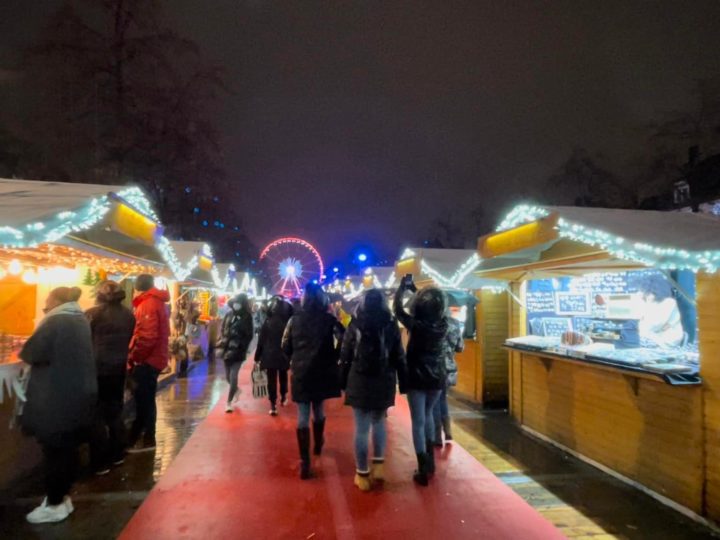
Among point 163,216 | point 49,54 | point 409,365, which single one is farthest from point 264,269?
point 409,365

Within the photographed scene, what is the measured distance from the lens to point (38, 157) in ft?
51.9

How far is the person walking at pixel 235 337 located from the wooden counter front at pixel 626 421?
4.22 metres

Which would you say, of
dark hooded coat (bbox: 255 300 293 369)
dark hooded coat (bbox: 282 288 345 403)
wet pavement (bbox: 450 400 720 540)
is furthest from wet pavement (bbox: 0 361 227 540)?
wet pavement (bbox: 450 400 720 540)

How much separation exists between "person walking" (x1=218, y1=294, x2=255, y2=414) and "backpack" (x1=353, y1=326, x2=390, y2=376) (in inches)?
129

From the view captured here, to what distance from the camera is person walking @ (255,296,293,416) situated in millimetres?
7055

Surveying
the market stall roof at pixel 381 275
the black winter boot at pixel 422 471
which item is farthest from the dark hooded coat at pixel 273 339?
the market stall roof at pixel 381 275

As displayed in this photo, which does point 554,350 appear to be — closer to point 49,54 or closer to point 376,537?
point 376,537

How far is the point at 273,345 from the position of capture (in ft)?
23.3

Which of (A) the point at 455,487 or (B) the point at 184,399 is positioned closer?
(A) the point at 455,487

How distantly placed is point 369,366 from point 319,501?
1177 millimetres

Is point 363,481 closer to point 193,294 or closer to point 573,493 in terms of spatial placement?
point 573,493

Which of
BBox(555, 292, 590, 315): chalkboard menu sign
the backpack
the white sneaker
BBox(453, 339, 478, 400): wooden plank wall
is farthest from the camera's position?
BBox(453, 339, 478, 400): wooden plank wall

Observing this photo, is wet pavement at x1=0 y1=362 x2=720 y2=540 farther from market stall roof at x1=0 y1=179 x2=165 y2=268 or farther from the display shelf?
market stall roof at x1=0 y1=179 x2=165 y2=268

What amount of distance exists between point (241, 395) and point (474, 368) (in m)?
4.34
